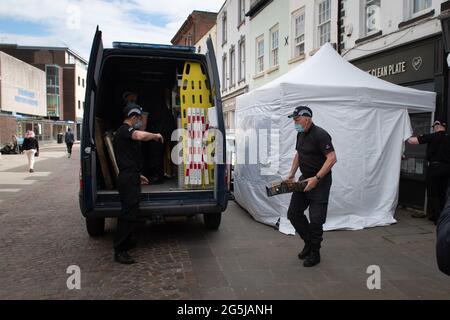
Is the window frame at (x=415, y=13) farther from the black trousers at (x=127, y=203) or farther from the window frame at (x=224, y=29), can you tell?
the window frame at (x=224, y=29)

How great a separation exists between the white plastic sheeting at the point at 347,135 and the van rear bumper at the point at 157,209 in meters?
1.55

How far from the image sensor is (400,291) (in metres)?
4.19

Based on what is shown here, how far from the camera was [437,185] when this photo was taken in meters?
6.96

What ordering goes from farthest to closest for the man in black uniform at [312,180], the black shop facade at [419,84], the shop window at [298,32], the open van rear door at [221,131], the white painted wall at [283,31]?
the shop window at [298,32], the white painted wall at [283,31], the black shop facade at [419,84], the open van rear door at [221,131], the man in black uniform at [312,180]

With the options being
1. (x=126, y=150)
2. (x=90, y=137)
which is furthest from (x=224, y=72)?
(x=126, y=150)

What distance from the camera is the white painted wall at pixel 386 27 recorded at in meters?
8.03

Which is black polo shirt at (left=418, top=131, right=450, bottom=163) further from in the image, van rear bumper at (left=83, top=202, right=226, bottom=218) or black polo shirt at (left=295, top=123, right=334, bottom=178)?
van rear bumper at (left=83, top=202, right=226, bottom=218)

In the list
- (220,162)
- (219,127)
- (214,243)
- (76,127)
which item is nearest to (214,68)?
(219,127)

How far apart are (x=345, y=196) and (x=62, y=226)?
476cm

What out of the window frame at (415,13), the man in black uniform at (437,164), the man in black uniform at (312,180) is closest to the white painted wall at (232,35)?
the window frame at (415,13)

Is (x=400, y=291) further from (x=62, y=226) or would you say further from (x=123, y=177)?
(x=62, y=226)

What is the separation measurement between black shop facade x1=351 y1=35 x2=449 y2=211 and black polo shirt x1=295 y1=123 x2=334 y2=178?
390cm

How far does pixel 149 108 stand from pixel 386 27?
18.3 feet

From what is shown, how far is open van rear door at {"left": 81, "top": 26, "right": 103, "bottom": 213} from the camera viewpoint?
5277 millimetres
